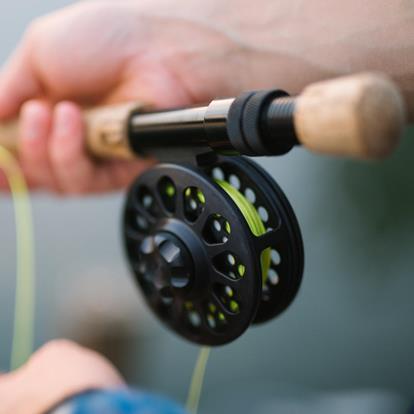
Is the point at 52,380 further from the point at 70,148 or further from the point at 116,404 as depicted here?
the point at 70,148

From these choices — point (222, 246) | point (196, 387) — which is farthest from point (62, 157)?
point (196, 387)

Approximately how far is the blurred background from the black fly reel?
17 cm

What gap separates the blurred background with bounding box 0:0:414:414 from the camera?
1038mm

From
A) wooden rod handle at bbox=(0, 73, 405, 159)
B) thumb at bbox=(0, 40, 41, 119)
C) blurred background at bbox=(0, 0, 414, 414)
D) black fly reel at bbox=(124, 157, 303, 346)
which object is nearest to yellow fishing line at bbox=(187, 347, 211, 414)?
blurred background at bbox=(0, 0, 414, 414)

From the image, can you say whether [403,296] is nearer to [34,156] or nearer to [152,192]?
[152,192]

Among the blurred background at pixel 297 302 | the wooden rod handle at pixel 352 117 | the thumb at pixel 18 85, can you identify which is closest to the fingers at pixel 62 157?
the thumb at pixel 18 85

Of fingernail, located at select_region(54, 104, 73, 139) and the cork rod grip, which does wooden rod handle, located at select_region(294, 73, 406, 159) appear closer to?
the cork rod grip

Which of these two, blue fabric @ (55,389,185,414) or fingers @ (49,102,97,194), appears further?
fingers @ (49,102,97,194)

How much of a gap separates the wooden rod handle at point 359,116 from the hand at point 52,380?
Result: 1.42 ft

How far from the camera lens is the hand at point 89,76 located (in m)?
1.13

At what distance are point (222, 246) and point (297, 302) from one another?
25.4 inches

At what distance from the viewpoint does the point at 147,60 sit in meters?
1.21

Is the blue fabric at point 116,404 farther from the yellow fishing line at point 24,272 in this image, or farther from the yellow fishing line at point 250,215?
the yellow fishing line at point 24,272

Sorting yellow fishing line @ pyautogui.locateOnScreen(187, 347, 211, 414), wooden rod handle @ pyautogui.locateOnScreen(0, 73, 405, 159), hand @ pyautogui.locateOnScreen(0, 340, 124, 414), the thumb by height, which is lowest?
yellow fishing line @ pyautogui.locateOnScreen(187, 347, 211, 414)
